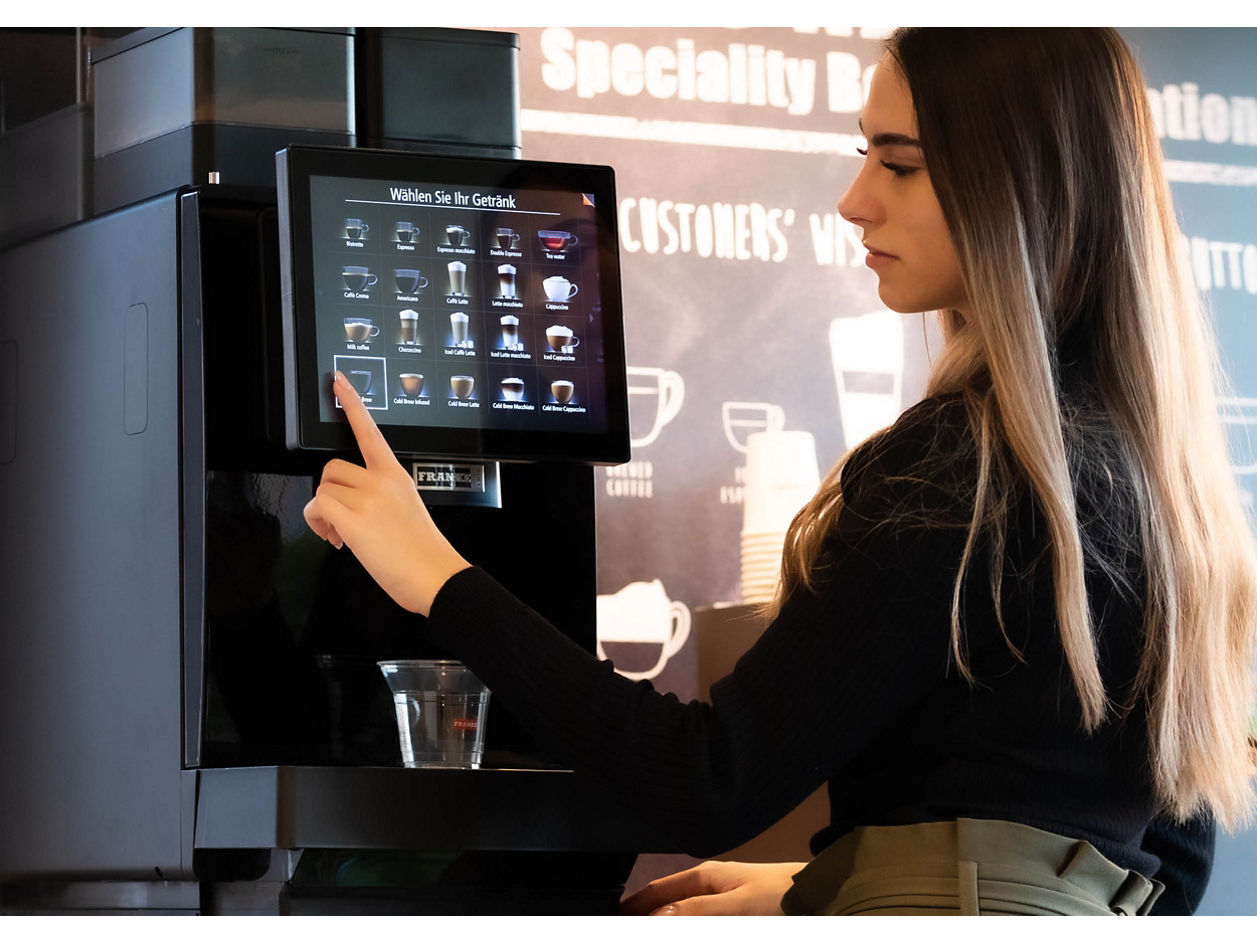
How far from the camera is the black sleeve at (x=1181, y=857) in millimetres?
1295

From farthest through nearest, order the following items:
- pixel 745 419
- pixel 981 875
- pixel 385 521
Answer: pixel 745 419 < pixel 385 521 < pixel 981 875

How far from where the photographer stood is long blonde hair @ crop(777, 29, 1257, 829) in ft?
3.90

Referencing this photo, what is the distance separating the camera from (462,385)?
4.54 ft

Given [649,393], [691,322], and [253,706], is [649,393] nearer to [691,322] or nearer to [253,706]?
[691,322]

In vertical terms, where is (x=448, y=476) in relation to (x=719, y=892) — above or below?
above

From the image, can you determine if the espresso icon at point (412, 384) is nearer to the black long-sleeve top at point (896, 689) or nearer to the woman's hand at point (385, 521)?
the woman's hand at point (385, 521)

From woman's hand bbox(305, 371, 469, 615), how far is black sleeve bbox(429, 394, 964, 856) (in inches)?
2.2

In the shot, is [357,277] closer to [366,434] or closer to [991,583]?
[366,434]

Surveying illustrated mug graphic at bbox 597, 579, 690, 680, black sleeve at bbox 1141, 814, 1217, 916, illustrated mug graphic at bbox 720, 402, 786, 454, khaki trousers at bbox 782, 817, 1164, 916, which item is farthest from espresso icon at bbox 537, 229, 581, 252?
illustrated mug graphic at bbox 720, 402, 786, 454

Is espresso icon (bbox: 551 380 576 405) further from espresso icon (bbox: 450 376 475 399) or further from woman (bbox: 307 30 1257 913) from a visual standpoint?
woman (bbox: 307 30 1257 913)

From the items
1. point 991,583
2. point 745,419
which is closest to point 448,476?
point 991,583

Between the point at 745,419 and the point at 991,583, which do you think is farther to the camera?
the point at 745,419

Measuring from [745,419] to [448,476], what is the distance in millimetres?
2273

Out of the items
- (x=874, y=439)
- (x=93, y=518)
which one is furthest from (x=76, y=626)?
(x=874, y=439)
